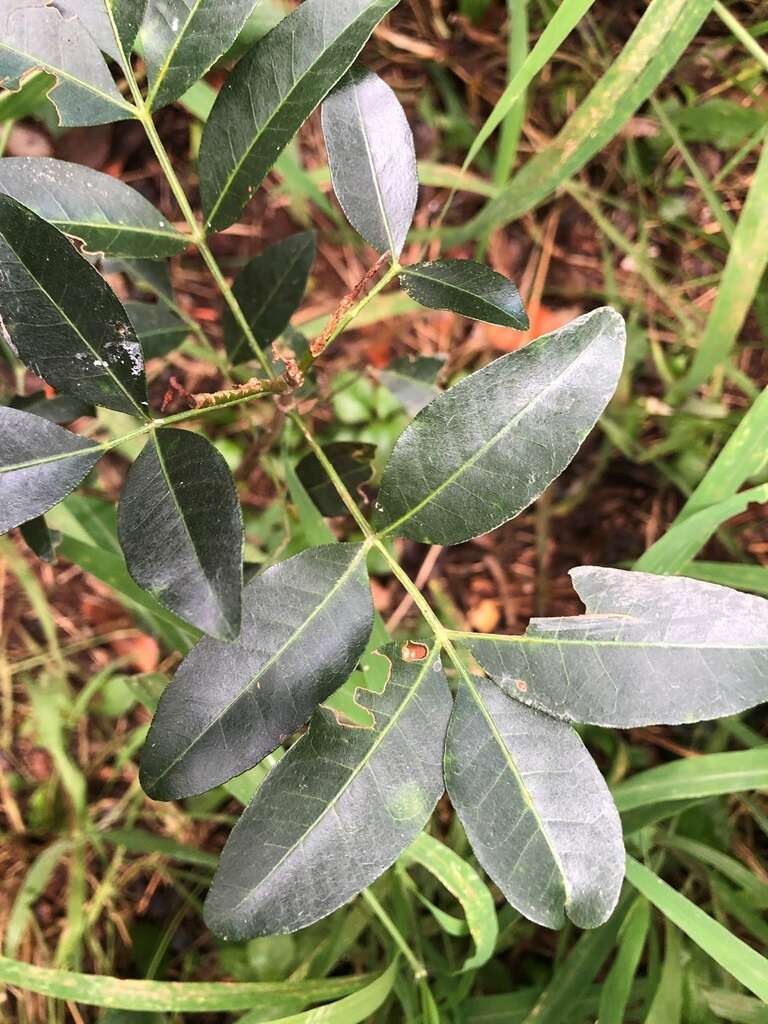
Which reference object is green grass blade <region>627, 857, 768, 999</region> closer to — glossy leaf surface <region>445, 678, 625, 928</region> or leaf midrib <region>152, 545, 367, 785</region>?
glossy leaf surface <region>445, 678, 625, 928</region>

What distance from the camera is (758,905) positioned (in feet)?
3.48

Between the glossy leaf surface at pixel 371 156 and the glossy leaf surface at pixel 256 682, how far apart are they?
315mm

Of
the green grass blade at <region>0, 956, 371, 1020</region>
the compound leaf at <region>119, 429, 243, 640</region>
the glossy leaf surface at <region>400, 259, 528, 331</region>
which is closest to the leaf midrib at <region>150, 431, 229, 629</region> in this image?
the compound leaf at <region>119, 429, 243, 640</region>

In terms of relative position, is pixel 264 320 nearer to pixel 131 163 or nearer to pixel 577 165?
pixel 577 165

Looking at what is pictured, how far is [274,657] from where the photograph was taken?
59 centimetres

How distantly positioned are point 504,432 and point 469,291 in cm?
14

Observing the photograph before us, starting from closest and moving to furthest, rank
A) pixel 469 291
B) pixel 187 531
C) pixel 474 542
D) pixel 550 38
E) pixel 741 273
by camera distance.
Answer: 1. pixel 187 531
2. pixel 469 291
3. pixel 550 38
4. pixel 741 273
5. pixel 474 542

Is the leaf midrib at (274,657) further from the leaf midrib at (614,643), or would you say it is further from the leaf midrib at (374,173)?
the leaf midrib at (374,173)

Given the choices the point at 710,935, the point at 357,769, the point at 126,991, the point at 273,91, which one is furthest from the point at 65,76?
the point at 710,935

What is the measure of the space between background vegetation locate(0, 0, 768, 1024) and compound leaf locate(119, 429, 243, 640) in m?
0.48

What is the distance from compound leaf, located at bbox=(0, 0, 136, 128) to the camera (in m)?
0.62

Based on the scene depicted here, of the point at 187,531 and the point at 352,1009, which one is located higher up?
the point at 187,531

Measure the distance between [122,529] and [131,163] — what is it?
1168 millimetres

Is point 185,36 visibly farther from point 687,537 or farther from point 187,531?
point 687,537
